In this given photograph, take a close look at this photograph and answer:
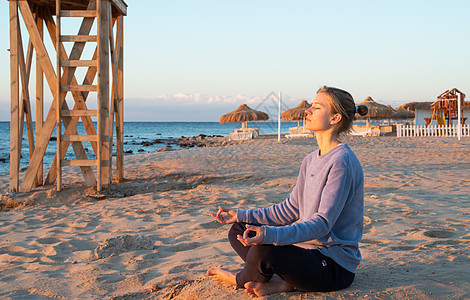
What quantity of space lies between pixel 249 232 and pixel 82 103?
5413 millimetres

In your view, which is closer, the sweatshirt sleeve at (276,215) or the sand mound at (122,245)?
the sweatshirt sleeve at (276,215)

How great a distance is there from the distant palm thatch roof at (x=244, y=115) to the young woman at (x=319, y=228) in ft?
89.6

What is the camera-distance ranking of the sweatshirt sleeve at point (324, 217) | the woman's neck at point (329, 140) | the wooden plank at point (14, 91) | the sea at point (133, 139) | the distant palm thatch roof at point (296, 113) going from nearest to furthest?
the sweatshirt sleeve at point (324, 217), the woman's neck at point (329, 140), the wooden plank at point (14, 91), the sea at point (133, 139), the distant palm thatch roof at point (296, 113)

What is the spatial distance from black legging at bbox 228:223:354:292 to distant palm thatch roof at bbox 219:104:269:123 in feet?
90.3

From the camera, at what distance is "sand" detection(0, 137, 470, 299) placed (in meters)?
2.62

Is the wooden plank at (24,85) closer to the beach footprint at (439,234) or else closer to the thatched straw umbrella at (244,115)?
the beach footprint at (439,234)

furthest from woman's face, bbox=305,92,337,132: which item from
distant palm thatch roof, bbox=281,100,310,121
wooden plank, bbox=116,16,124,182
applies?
distant palm thatch roof, bbox=281,100,310,121

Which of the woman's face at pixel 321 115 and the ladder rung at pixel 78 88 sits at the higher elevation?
the ladder rung at pixel 78 88

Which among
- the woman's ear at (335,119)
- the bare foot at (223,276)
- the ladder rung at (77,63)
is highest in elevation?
the ladder rung at (77,63)

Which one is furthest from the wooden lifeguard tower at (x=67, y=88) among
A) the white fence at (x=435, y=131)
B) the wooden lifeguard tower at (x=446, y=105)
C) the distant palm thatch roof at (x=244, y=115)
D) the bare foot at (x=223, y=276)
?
the distant palm thatch roof at (x=244, y=115)

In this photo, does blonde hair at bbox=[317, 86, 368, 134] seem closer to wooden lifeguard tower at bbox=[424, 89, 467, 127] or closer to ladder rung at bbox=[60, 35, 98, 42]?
ladder rung at bbox=[60, 35, 98, 42]

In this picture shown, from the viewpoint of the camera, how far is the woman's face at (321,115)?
2332 millimetres

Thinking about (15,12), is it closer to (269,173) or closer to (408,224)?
(269,173)

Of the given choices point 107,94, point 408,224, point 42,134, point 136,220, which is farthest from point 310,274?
point 42,134
